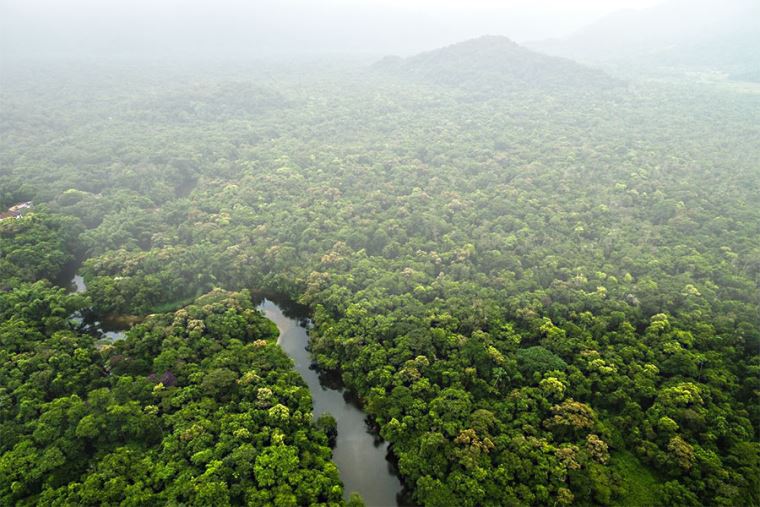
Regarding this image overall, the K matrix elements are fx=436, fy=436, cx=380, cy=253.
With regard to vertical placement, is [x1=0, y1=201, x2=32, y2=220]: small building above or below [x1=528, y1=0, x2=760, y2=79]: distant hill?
below

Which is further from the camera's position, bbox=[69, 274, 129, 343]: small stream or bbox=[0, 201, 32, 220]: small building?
bbox=[0, 201, 32, 220]: small building

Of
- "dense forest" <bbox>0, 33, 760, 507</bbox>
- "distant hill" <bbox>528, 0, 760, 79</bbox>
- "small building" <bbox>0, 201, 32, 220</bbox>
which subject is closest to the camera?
"dense forest" <bbox>0, 33, 760, 507</bbox>

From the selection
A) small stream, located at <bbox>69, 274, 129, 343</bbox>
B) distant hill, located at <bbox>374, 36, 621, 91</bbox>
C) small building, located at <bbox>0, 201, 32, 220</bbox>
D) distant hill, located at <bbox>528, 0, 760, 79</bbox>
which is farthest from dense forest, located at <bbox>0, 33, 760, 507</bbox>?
distant hill, located at <bbox>528, 0, 760, 79</bbox>

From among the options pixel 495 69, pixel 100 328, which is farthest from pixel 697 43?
→ pixel 100 328

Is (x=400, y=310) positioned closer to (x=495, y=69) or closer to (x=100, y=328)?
(x=100, y=328)

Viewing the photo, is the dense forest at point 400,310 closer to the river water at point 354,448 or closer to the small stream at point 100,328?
the river water at point 354,448

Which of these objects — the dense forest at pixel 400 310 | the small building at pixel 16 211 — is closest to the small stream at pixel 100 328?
the dense forest at pixel 400 310

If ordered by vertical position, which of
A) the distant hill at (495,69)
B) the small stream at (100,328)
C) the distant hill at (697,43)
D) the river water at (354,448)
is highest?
the distant hill at (697,43)

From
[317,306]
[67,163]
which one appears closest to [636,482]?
[317,306]

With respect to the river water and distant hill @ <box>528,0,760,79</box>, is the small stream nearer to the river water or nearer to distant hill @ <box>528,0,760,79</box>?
the river water
